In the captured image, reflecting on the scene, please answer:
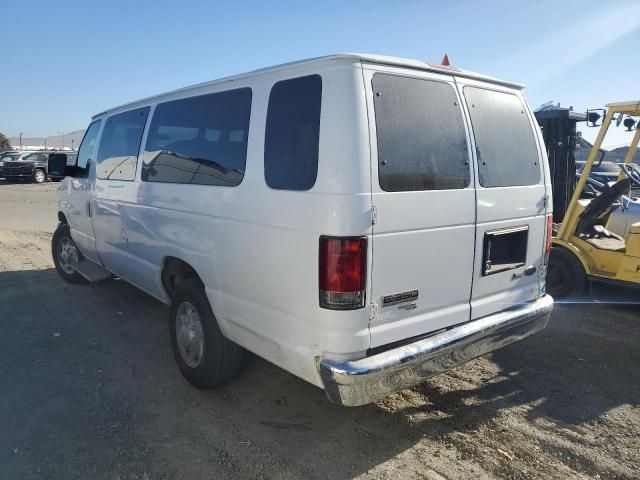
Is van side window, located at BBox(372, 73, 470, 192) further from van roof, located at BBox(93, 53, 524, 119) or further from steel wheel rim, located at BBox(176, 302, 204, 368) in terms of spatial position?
steel wheel rim, located at BBox(176, 302, 204, 368)

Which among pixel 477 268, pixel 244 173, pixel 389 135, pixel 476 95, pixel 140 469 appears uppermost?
pixel 476 95

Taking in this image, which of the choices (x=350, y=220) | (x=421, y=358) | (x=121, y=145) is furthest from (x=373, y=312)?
(x=121, y=145)

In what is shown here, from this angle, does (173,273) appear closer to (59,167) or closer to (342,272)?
(342,272)

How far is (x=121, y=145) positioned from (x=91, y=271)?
2086 mm

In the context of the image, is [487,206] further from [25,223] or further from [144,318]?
[25,223]

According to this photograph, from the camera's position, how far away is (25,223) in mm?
12102

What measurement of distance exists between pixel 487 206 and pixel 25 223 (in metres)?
12.3

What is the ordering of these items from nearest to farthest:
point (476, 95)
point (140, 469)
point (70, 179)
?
point (140, 469) < point (476, 95) < point (70, 179)

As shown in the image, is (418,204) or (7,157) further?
(7,157)

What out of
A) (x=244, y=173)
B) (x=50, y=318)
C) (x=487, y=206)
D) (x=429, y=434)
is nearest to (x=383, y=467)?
(x=429, y=434)

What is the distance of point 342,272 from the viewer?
2.47 meters

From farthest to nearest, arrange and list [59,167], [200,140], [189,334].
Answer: [59,167] < [189,334] < [200,140]

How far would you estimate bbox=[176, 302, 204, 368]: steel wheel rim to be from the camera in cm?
366

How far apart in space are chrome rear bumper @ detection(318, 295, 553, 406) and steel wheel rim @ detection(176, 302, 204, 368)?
144cm
